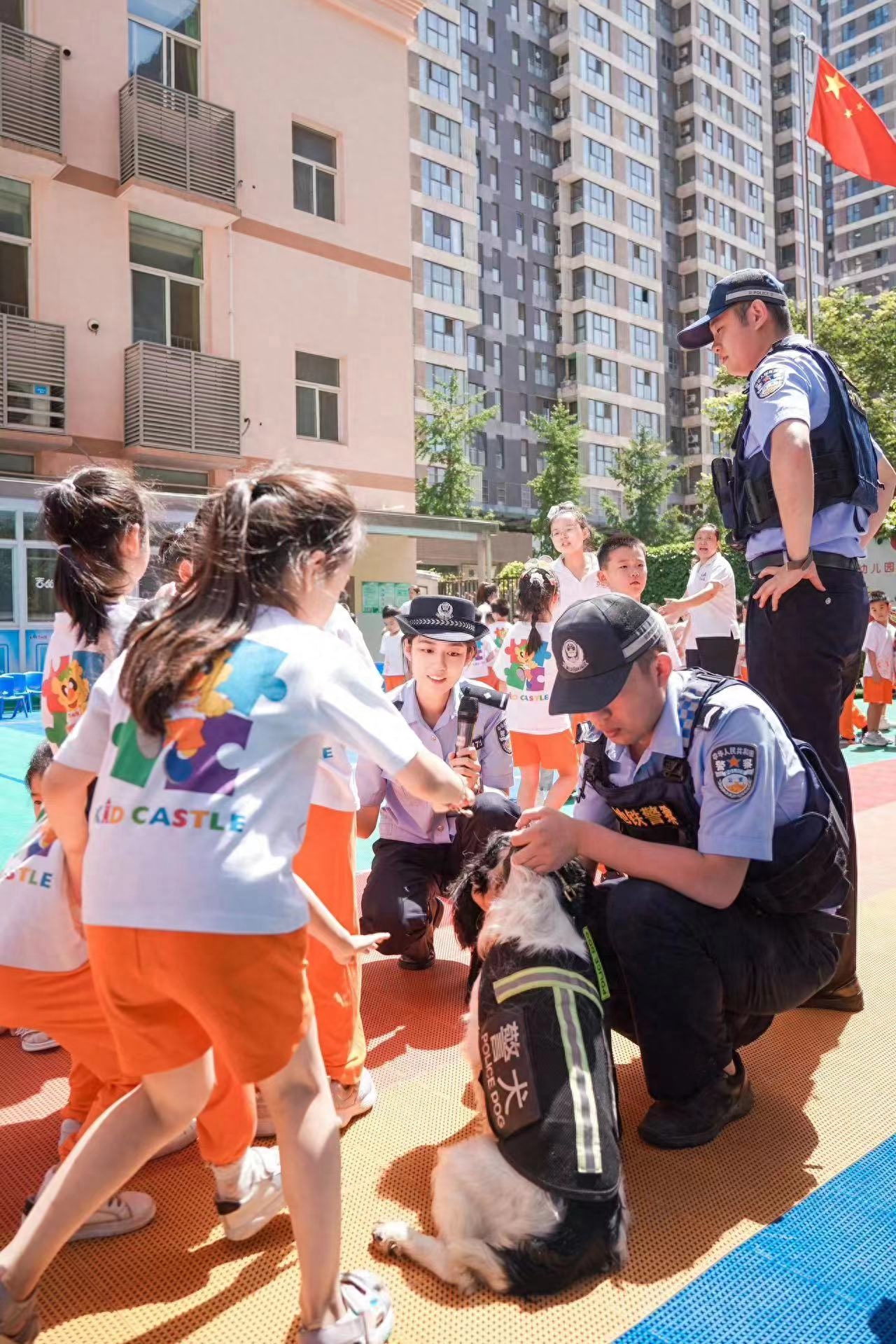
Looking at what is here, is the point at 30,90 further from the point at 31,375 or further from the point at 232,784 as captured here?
the point at 232,784

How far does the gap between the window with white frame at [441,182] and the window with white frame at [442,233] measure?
0.77 meters

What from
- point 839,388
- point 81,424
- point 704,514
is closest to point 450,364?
point 704,514

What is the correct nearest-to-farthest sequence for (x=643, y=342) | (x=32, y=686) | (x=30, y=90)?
(x=32, y=686) → (x=30, y=90) → (x=643, y=342)

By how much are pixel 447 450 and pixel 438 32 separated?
19159mm

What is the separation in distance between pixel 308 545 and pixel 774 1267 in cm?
173

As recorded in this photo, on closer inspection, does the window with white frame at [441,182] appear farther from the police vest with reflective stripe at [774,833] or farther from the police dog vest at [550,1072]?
the police dog vest at [550,1072]

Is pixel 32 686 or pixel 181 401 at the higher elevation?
pixel 181 401

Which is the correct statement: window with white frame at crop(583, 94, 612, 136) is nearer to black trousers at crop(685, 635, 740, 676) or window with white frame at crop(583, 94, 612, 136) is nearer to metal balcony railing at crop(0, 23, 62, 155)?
metal balcony railing at crop(0, 23, 62, 155)

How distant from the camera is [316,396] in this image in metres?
18.6

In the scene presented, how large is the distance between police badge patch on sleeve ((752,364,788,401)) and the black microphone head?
5.08 ft

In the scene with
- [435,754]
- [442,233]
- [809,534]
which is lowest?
[435,754]

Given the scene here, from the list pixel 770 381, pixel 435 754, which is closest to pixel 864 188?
pixel 770 381

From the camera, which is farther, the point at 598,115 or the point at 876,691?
the point at 598,115

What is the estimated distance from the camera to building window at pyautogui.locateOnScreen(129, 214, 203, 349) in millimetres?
16562
